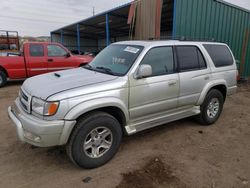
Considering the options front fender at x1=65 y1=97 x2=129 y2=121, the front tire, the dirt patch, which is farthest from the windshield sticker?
the dirt patch

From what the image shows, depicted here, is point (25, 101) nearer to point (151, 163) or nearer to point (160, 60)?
point (151, 163)

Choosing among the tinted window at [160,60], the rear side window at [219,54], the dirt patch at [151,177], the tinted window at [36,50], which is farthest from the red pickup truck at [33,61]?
the dirt patch at [151,177]

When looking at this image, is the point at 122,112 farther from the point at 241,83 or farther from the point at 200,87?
the point at 241,83

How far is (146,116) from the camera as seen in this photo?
3238 millimetres

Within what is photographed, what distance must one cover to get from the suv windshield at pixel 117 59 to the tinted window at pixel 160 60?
20cm

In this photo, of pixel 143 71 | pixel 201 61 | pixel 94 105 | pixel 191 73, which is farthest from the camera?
pixel 201 61

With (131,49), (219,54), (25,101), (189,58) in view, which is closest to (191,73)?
(189,58)

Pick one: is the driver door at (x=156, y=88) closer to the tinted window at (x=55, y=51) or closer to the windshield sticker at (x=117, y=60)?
the windshield sticker at (x=117, y=60)

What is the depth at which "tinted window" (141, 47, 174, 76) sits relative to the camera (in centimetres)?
325

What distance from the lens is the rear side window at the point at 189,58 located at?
3.64 meters

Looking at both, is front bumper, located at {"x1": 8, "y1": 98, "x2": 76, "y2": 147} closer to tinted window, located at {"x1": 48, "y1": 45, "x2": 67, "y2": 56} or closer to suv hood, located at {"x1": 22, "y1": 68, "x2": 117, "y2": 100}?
suv hood, located at {"x1": 22, "y1": 68, "x2": 117, "y2": 100}

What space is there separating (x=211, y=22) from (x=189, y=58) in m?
5.47

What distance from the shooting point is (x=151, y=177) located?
2627 mm

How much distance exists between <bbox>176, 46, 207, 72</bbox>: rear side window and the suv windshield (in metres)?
0.88
